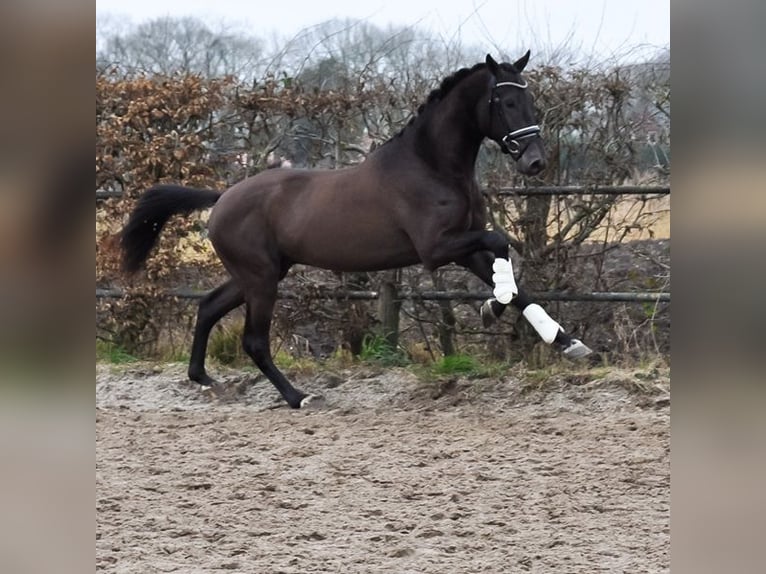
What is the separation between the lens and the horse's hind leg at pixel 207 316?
6602 millimetres

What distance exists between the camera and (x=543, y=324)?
5215 mm

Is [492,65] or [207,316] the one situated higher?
[492,65]

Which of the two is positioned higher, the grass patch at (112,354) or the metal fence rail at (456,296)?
the metal fence rail at (456,296)

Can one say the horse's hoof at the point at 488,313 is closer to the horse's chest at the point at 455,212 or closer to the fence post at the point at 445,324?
the horse's chest at the point at 455,212

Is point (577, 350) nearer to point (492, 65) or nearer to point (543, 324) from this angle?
point (543, 324)

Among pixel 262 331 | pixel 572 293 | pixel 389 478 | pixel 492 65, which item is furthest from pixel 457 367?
pixel 389 478

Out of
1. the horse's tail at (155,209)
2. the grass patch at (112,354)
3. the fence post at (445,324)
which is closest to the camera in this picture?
the horse's tail at (155,209)

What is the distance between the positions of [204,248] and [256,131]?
1.02m

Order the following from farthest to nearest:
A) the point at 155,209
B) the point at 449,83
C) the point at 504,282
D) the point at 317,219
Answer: the point at 155,209, the point at 317,219, the point at 449,83, the point at 504,282

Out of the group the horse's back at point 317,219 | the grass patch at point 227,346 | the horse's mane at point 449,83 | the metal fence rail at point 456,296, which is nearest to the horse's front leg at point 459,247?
the horse's back at point 317,219

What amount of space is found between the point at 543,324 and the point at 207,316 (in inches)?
98.5

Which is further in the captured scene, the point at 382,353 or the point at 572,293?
the point at 382,353

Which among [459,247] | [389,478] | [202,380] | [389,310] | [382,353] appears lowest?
[389,478]

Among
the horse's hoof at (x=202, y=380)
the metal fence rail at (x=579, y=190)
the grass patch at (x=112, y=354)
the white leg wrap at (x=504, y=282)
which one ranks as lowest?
the horse's hoof at (x=202, y=380)
